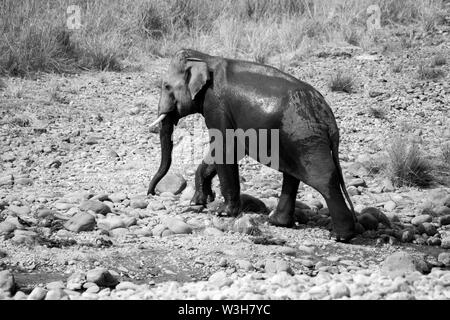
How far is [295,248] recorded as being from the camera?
8.63 meters

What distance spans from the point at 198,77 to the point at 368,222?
219 cm

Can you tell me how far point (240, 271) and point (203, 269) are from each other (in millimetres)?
326

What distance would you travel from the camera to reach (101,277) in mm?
7449

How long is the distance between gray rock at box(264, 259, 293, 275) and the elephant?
2.98 feet

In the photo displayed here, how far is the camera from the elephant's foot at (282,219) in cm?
924

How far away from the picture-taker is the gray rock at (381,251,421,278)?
7855 mm

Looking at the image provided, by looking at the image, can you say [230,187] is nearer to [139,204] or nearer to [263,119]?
[263,119]

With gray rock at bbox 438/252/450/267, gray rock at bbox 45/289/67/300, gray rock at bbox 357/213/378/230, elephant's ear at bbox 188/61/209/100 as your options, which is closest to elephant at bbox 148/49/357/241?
elephant's ear at bbox 188/61/209/100

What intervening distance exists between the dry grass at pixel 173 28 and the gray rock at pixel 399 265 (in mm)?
7413

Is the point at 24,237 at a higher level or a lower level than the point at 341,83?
lower

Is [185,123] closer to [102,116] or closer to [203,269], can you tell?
[102,116]

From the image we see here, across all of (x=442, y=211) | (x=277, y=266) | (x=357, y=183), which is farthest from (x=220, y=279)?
(x=357, y=183)

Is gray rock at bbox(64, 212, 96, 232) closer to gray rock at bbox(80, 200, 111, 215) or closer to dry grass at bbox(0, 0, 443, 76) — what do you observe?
gray rock at bbox(80, 200, 111, 215)

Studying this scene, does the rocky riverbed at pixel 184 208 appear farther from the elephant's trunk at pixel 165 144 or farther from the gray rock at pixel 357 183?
the elephant's trunk at pixel 165 144
